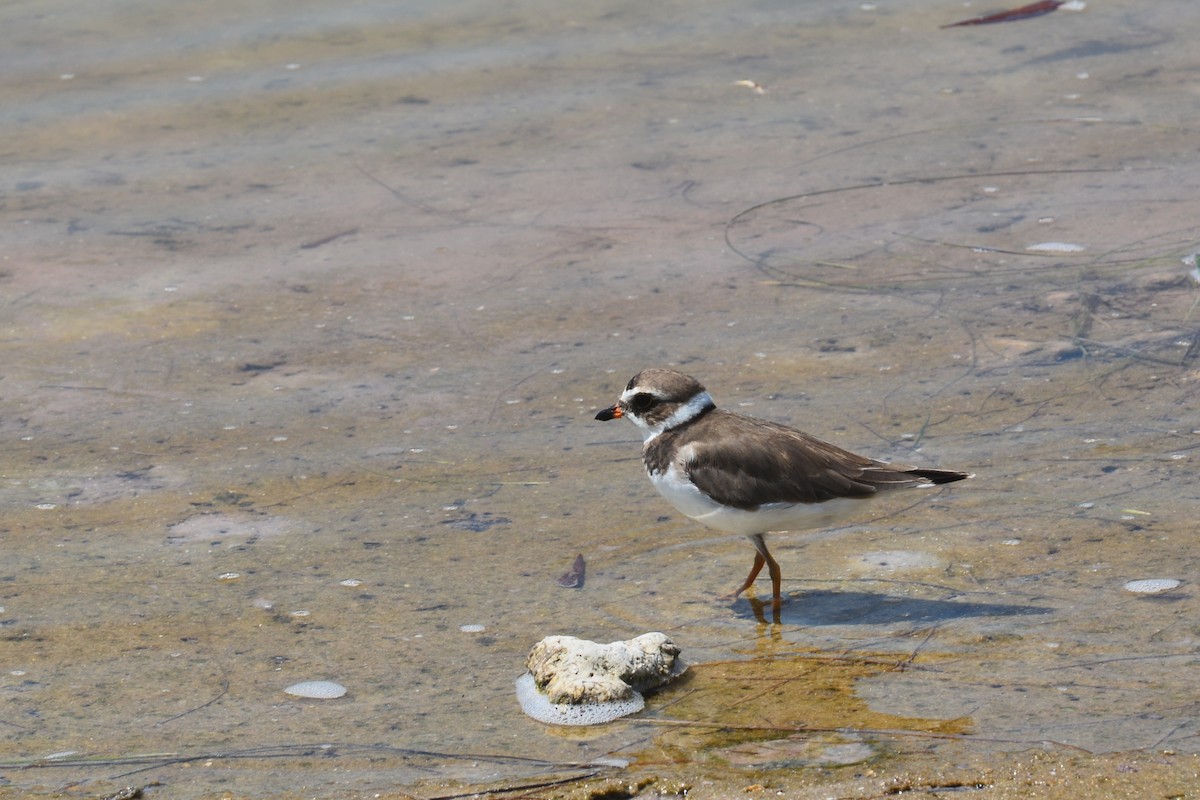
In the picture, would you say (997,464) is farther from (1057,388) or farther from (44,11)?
(44,11)

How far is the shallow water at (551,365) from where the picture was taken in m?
5.10

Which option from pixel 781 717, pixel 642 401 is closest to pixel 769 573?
pixel 642 401

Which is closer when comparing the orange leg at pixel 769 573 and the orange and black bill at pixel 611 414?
the orange leg at pixel 769 573

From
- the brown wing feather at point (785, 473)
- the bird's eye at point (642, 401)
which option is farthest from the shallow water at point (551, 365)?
the bird's eye at point (642, 401)

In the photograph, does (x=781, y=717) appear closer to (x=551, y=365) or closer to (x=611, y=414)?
(x=611, y=414)

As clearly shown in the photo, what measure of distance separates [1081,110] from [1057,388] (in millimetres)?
4266

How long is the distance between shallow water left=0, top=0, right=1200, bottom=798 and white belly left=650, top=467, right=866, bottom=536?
0.91 ft

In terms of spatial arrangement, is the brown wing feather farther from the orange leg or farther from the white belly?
the orange leg

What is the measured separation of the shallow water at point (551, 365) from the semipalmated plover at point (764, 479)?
31 cm

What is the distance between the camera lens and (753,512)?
5824 mm

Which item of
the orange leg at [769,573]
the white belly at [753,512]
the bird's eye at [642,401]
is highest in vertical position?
the bird's eye at [642,401]

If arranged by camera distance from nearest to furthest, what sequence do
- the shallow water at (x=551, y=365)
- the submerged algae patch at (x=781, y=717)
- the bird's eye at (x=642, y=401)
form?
the submerged algae patch at (x=781, y=717)
the shallow water at (x=551, y=365)
the bird's eye at (x=642, y=401)

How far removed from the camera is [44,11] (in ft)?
44.7

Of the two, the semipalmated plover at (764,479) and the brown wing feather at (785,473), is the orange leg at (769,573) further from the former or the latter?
the brown wing feather at (785,473)
